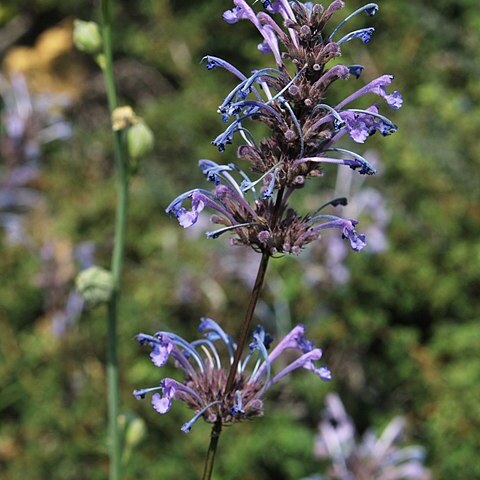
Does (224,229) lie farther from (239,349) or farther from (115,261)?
(115,261)

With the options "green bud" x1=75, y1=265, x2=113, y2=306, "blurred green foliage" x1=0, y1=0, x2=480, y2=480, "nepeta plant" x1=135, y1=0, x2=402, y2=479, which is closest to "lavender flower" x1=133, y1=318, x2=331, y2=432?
"nepeta plant" x1=135, y1=0, x2=402, y2=479

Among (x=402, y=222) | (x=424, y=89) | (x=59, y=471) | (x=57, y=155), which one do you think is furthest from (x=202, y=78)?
(x=59, y=471)

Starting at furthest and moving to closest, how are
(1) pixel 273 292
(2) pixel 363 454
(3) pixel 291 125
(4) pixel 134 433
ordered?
1. (1) pixel 273 292
2. (2) pixel 363 454
3. (4) pixel 134 433
4. (3) pixel 291 125

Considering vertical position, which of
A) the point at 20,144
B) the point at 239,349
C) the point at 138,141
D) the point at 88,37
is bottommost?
the point at 239,349

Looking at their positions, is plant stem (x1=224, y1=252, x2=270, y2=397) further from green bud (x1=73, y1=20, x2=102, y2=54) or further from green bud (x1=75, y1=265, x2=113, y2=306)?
green bud (x1=73, y1=20, x2=102, y2=54)

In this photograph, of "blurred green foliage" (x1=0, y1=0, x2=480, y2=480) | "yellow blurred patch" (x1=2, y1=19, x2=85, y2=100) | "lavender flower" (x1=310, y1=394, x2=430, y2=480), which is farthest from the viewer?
"yellow blurred patch" (x1=2, y1=19, x2=85, y2=100)

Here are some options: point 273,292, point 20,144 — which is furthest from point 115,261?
point 20,144
